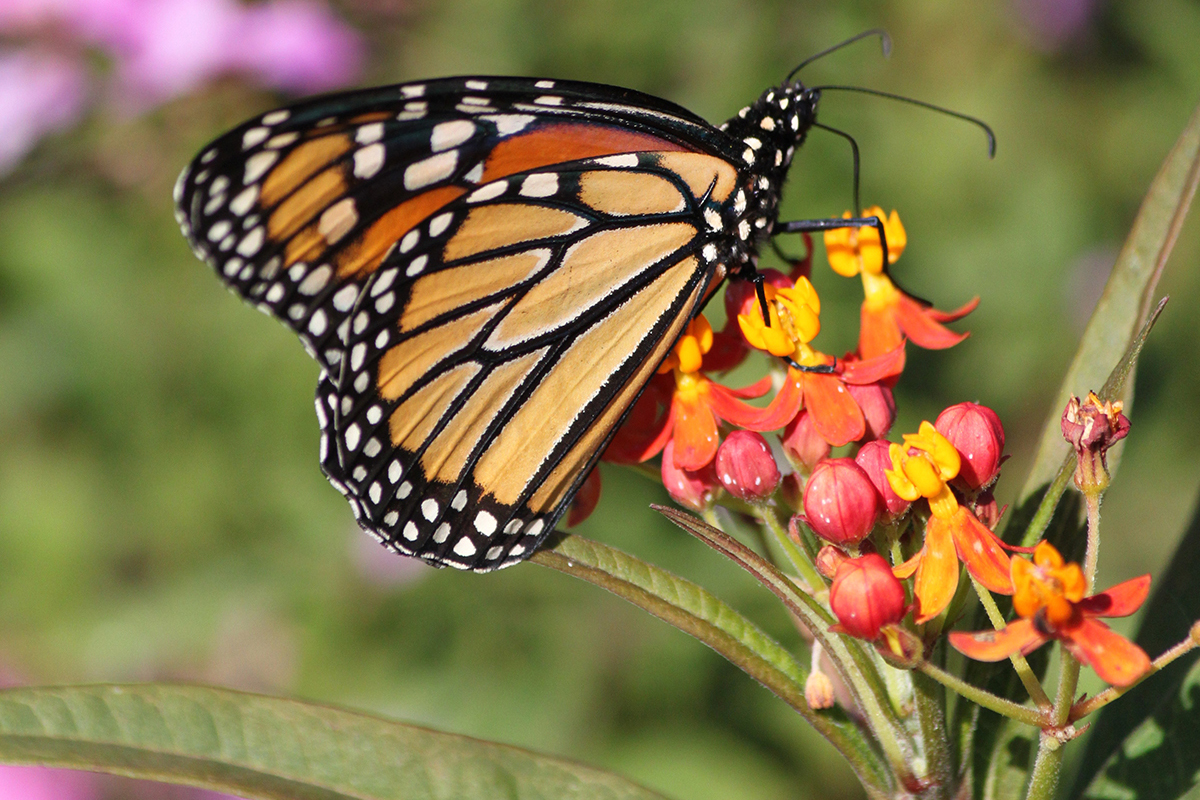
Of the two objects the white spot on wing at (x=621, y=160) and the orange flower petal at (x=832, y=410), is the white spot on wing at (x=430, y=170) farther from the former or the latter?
the orange flower petal at (x=832, y=410)

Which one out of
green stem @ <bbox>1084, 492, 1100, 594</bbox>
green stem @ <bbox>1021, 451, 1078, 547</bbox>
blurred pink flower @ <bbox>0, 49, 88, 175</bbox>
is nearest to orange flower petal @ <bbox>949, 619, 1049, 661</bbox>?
green stem @ <bbox>1084, 492, 1100, 594</bbox>

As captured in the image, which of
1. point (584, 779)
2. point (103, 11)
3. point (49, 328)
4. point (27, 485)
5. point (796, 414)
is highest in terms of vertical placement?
point (103, 11)

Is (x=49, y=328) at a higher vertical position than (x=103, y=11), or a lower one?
lower

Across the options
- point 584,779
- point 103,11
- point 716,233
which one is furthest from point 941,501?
point 103,11

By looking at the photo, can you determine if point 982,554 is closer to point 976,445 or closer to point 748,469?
point 976,445

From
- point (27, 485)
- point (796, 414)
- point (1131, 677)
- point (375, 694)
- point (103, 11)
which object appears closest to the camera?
point (1131, 677)

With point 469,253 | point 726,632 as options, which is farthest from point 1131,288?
point 469,253

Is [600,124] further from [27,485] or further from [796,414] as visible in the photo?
[27,485]
